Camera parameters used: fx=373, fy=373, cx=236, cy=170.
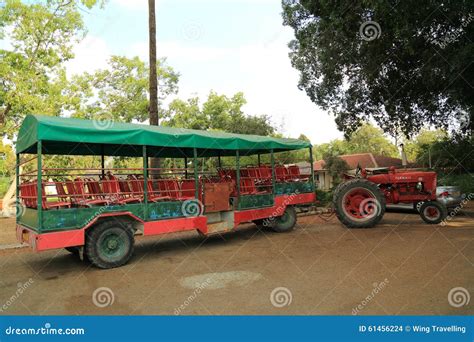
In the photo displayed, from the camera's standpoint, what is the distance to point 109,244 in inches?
278

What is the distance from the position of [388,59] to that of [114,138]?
10.6 metres

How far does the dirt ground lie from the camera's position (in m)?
4.73

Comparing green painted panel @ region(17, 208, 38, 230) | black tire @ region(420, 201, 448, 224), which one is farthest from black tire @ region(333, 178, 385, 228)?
green painted panel @ region(17, 208, 38, 230)

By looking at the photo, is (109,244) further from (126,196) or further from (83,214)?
(126,196)

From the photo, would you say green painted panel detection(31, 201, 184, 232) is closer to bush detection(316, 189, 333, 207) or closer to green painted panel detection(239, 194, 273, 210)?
green painted panel detection(239, 194, 273, 210)

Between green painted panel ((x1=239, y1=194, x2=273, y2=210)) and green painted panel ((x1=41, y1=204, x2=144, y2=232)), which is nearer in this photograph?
green painted panel ((x1=41, y1=204, x2=144, y2=232))

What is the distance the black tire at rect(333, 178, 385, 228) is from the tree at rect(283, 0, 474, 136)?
390 centimetres

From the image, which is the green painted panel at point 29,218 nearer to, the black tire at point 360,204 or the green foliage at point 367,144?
the black tire at point 360,204

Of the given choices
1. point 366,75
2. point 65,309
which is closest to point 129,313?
point 65,309

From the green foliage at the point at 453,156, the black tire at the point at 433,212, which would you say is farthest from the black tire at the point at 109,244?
the green foliage at the point at 453,156

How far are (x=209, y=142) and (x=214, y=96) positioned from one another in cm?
2360

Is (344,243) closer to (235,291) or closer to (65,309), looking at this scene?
(235,291)

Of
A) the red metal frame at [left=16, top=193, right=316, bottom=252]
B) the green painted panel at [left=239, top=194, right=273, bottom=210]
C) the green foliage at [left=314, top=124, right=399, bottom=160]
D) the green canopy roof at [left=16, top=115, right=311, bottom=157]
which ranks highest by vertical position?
the green foliage at [left=314, top=124, right=399, bottom=160]

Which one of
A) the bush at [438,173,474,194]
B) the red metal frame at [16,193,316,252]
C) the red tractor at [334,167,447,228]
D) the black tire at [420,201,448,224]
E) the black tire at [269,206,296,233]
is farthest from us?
the bush at [438,173,474,194]
